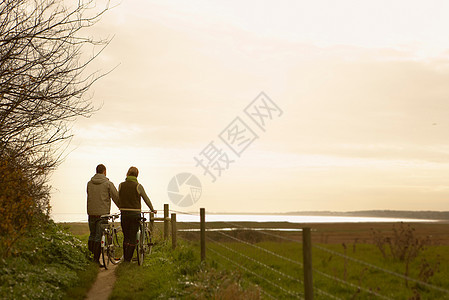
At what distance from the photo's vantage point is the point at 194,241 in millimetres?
15086

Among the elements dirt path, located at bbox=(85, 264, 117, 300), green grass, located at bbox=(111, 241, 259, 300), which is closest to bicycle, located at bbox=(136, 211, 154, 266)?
green grass, located at bbox=(111, 241, 259, 300)

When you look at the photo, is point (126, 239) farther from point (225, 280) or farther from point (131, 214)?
point (225, 280)

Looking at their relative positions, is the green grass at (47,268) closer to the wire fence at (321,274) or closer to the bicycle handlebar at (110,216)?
the bicycle handlebar at (110,216)

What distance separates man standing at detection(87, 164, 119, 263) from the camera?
489 inches

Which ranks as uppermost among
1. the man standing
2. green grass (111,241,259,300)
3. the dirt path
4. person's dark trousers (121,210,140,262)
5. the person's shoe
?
the man standing

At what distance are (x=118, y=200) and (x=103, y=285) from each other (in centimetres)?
271

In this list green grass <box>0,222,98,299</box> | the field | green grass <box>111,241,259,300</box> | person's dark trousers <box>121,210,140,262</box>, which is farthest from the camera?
person's dark trousers <box>121,210,140,262</box>

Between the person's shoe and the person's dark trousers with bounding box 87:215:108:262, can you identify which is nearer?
the person's dark trousers with bounding box 87:215:108:262

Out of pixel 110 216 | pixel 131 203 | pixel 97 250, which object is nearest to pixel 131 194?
pixel 131 203

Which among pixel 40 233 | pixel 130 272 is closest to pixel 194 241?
pixel 130 272

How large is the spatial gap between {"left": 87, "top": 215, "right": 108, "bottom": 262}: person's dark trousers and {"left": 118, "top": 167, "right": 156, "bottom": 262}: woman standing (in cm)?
55

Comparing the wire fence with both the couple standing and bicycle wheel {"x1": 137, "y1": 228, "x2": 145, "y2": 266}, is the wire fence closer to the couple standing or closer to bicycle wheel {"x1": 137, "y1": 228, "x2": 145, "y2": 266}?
bicycle wheel {"x1": 137, "y1": 228, "x2": 145, "y2": 266}

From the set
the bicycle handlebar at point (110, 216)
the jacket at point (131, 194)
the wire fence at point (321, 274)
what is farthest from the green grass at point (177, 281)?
the jacket at point (131, 194)

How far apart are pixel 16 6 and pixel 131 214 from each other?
5585 millimetres
